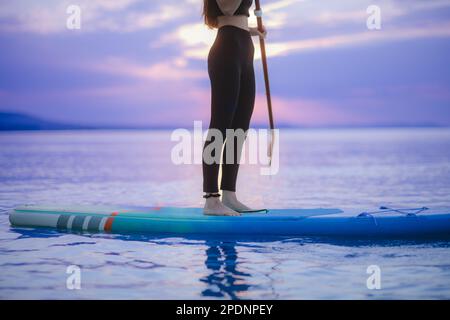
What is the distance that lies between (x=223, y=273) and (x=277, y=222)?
1.37m

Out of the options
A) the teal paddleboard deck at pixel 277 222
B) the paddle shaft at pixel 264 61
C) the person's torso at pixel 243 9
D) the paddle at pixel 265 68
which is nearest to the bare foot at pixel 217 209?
the teal paddleboard deck at pixel 277 222

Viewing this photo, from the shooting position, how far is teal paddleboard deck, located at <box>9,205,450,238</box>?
17.9ft

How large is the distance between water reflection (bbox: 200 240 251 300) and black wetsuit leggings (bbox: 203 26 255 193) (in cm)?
56

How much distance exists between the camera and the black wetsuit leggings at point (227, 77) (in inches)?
208

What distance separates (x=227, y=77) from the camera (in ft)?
17.4

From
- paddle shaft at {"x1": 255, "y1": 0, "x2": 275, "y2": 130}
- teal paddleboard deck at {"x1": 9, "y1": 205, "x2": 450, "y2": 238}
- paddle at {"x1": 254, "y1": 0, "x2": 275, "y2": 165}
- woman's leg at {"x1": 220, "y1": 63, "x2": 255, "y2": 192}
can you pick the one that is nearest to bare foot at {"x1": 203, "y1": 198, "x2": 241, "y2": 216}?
teal paddleboard deck at {"x1": 9, "y1": 205, "x2": 450, "y2": 238}

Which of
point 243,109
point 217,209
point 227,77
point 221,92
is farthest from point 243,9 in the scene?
point 217,209

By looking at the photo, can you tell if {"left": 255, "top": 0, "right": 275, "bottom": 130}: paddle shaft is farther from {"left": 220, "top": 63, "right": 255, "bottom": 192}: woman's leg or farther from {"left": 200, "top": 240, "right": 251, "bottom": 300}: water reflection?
{"left": 200, "top": 240, "right": 251, "bottom": 300}: water reflection

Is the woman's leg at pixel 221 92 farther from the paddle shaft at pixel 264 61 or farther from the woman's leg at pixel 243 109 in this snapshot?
the paddle shaft at pixel 264 61

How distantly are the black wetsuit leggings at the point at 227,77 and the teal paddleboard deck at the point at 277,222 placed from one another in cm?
39

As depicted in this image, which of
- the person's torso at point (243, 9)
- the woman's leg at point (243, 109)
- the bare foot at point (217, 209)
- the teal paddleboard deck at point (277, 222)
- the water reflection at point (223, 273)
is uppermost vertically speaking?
the person's torso at point (243, 9)
